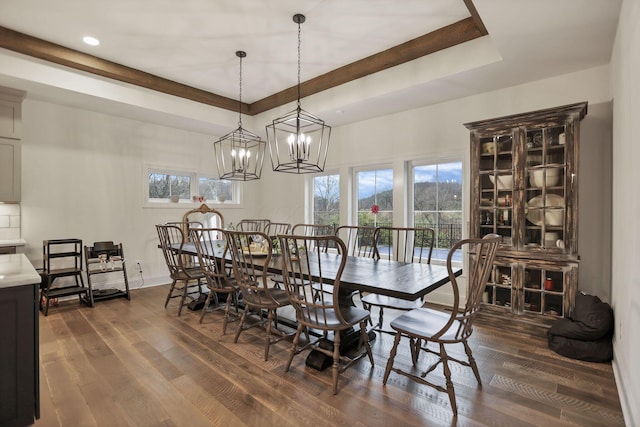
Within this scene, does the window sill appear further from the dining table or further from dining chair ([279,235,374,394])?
dining chair ([279,235,374,394])

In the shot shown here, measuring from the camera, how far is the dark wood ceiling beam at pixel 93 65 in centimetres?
325

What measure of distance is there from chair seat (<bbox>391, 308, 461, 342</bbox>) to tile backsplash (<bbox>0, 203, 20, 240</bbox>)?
14.8 feet

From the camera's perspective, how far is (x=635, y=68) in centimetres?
182

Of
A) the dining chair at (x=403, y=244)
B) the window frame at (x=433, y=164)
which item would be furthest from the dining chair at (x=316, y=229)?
the window frame at (x=433, y=164)

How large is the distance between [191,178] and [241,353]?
3.78 metres

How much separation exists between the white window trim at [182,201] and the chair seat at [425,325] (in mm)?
4307

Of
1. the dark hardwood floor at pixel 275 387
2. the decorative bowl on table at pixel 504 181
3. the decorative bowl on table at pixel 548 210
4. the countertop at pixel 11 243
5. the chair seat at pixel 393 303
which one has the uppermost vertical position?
the decorative bowl on table at pixel 504 181

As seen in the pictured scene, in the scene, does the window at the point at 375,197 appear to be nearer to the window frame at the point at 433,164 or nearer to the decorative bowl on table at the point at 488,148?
the window frame at the point at 433,164

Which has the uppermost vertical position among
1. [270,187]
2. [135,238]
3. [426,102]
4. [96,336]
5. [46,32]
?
[46,32]

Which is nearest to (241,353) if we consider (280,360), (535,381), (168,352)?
(280,360)

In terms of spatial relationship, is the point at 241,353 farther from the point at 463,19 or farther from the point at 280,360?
the point at 463,19

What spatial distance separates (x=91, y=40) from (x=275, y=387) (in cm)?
378

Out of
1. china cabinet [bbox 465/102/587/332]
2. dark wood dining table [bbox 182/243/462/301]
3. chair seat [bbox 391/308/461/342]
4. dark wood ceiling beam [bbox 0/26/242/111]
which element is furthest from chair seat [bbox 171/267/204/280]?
china cabinet [bbox 465/102/587/332]

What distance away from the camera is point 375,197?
15.9ft
